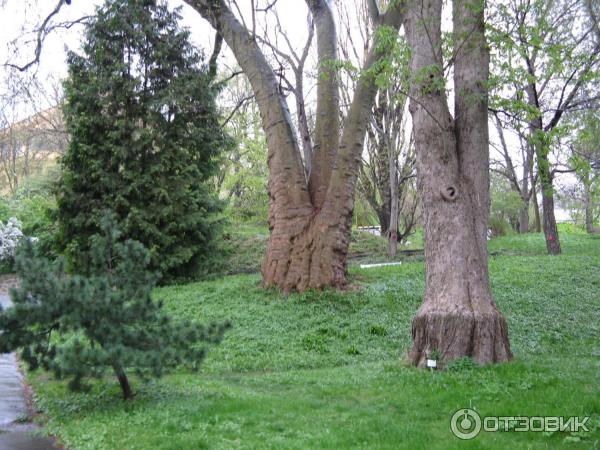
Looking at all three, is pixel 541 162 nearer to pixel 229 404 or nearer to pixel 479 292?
pixel 479 292

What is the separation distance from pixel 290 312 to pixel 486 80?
18.9ft

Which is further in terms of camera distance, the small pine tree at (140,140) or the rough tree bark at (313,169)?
the small pine tree at (140,140)

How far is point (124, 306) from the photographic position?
6.11m

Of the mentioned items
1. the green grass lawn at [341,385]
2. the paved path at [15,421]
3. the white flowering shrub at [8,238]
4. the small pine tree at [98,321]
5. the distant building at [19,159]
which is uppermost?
Answer: the distant building at [19,159]

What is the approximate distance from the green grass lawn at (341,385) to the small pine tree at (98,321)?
553 mm

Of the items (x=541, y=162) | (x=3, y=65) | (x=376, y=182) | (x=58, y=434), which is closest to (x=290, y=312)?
(x=541, y=162)

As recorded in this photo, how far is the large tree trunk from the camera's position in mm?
7562


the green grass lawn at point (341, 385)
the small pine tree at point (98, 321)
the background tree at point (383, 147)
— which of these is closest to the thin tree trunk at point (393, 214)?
the background tree at point (383, 147)

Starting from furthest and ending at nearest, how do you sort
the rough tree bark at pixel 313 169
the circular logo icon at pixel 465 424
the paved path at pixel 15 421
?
the rough tree bark at pixel 313 169 < the paved path at pixel 15 421 < the circular logo icon at pixel 465 424

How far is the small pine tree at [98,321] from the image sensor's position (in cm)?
567

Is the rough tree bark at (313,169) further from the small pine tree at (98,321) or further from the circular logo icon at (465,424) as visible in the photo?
the circular logo icon at (465,424)

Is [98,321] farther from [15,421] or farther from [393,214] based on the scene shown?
[393,214]

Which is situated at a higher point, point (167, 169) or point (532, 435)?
point (167, 169)

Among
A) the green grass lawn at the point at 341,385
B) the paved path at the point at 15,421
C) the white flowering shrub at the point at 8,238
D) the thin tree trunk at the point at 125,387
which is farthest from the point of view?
the white flowering shrub at the point at 8,238
